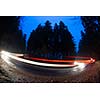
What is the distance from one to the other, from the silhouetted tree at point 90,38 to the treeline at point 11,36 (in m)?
0.80

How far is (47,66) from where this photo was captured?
3613mm

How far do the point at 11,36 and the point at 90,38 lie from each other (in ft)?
3.49

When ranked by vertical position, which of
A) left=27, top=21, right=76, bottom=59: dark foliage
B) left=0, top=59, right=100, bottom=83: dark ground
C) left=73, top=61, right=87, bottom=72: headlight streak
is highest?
left=27, top=21, right=76, bottom=59: dark foliage

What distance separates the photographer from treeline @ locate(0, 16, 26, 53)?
358 centimetres

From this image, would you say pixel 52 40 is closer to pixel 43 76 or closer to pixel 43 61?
pixel 43 61

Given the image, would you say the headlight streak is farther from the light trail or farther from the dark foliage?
the dark foliage

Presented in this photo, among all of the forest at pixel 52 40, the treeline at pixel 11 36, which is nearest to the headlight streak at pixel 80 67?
the forest at pixel 52 40

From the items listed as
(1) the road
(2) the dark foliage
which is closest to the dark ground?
(1) the road

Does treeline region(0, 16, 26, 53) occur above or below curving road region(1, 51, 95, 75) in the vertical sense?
above

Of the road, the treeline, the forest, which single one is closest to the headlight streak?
the road
